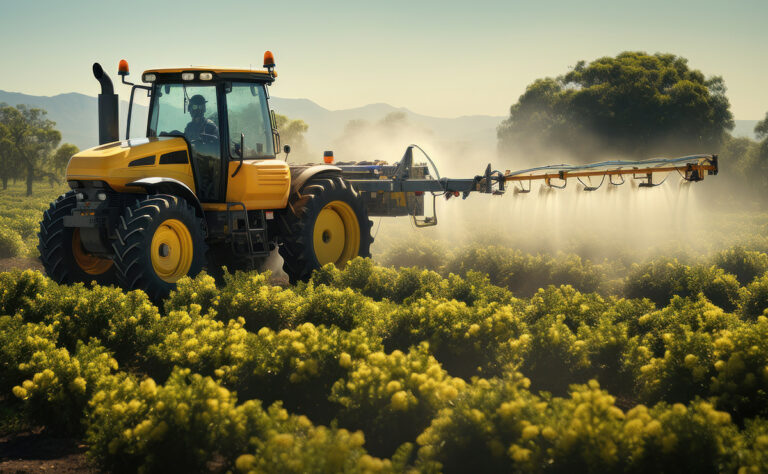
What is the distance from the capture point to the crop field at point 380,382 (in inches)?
150

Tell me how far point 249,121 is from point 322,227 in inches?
81.8

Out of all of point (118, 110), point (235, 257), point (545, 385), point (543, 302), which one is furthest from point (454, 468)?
point (118, 110)

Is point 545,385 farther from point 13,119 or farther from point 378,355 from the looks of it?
point 13,119

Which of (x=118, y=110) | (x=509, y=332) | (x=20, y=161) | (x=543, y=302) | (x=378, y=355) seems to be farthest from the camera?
(x=20, y=161)

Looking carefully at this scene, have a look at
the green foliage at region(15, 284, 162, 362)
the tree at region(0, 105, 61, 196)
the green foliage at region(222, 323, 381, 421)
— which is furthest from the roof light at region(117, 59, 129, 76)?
the tree at region(0, 105, 61, 196)

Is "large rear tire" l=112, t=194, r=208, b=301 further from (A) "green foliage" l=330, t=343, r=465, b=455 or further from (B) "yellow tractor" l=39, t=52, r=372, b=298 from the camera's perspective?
(A) "green foliage" l=330, t=343, r=465, b=455

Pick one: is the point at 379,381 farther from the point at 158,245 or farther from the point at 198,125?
the point at 198,125

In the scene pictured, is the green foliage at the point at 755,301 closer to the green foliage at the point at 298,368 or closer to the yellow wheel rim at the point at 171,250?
the green foliage at the point at 298,368

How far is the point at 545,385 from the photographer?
19.1 feet

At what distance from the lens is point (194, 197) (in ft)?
27.0

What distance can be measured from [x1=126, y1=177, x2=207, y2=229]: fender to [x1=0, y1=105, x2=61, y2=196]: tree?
55034mm

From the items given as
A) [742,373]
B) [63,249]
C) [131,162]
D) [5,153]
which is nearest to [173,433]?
[742,373]

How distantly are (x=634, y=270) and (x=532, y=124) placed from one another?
36.3 meters

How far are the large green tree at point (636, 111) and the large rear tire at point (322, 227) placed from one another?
33.3 m
